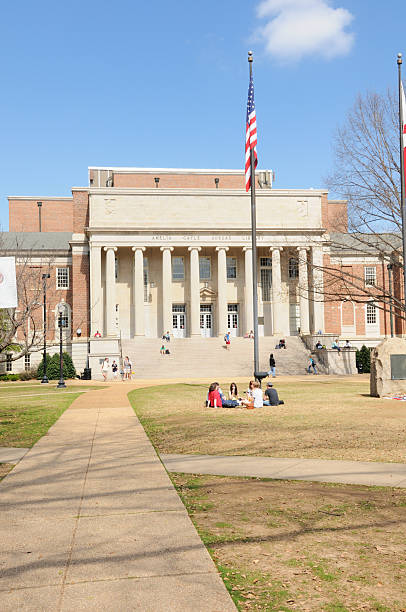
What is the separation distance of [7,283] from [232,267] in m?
52.6

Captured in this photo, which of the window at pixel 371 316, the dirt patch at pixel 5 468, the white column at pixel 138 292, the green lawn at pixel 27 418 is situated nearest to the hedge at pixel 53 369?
the white column at pixel 138 292

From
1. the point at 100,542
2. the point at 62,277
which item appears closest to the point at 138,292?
the point at 62,277

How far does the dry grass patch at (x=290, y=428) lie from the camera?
11.1m

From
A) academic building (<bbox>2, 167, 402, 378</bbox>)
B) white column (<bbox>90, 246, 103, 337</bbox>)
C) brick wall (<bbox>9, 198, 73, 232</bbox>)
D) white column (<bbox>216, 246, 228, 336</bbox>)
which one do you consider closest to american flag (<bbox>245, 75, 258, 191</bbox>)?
academic building (<bbox>2, 167, 402, 378</bbox>)

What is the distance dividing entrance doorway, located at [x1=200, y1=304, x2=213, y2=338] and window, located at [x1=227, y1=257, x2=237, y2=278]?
4.14 m

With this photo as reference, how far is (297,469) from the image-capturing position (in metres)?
9.26

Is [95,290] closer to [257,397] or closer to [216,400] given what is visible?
[216,400]

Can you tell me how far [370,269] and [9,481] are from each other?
205 ft

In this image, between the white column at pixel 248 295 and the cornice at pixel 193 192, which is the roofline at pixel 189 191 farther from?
the white column at pixel 248 295

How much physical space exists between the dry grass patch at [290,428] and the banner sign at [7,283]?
13.6ft

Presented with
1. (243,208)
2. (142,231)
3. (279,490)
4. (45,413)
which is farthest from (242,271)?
(279,490)

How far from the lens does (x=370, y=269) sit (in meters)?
66.8

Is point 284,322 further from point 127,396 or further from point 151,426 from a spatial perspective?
point 151,426

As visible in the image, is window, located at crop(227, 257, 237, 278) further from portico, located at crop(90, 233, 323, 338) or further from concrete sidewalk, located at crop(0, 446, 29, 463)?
concrete sidewalk, located at crop(0, 446, 29, 463)
